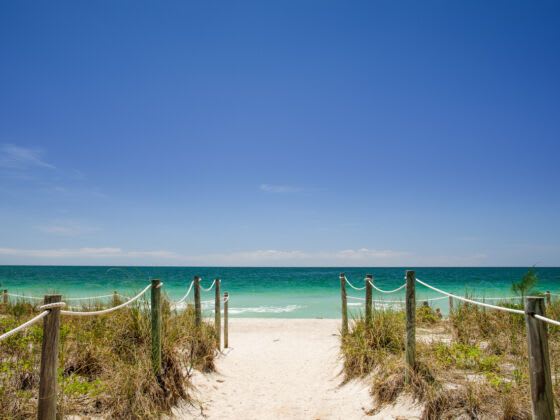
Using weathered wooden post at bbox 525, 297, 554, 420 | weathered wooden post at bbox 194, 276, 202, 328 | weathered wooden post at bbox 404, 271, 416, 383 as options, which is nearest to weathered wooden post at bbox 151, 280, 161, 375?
weathered wooden post at bbox 194, 276, 202, 328

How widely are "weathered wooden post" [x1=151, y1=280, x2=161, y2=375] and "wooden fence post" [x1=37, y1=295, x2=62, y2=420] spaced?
1.95 metres

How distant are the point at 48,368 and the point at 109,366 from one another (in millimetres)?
2275

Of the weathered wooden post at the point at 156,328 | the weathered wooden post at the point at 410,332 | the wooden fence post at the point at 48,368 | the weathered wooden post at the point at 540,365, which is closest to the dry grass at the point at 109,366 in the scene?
the weathered wooden post at the point at 156,328

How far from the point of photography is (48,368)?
120 inches

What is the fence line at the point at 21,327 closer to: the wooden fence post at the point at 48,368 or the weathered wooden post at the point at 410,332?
the wooden fence post at the point at 48,368

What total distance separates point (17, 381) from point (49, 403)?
175 cm

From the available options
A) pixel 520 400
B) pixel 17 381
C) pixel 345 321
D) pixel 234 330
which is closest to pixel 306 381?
pixel 345 321

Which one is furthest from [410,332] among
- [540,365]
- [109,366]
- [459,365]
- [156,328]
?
[109,366]

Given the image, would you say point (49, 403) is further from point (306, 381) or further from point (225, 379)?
point (306, 381)

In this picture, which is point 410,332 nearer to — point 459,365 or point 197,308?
point 459,365

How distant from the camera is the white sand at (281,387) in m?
5.41

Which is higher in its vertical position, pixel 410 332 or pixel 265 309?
pixel 410 332

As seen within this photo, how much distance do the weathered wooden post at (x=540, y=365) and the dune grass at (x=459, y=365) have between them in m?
1.38

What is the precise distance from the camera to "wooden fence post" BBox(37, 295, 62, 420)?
9.91 feet
